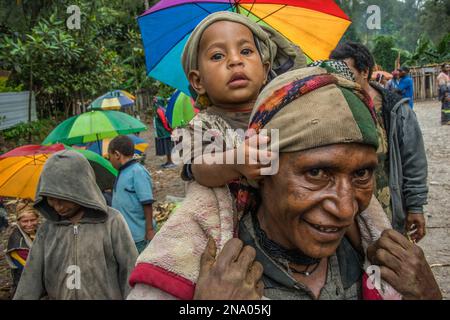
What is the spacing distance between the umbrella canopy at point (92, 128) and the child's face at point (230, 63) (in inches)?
173

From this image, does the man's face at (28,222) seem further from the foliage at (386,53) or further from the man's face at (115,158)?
the foliage at (386,53)

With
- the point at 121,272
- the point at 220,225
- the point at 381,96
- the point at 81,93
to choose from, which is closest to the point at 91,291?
the point at 121,272

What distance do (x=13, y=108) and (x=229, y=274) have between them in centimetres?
1409

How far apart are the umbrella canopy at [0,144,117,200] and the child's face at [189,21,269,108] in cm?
272

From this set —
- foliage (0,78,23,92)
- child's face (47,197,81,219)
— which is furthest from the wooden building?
child's face (47,197,81,219)

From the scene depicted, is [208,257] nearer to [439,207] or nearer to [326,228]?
[326,228]

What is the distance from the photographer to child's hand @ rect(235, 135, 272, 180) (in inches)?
52.3

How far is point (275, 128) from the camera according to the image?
4.42 ft

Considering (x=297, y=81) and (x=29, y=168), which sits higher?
(x=297, y=81)

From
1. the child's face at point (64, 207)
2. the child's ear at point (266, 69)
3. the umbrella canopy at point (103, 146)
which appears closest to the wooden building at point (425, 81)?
the umbrella canopy at point (103, 146)

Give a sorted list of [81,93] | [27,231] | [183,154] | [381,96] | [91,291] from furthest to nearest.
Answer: [81,93]
[27,231]
[381,96]
[91,291]
[183,154]

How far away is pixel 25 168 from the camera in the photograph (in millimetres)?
4398
